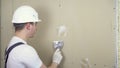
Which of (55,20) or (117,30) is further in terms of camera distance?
(55,20)

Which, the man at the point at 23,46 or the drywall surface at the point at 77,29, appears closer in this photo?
the man at the point at 23,46

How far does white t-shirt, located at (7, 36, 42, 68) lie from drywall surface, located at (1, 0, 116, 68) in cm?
50

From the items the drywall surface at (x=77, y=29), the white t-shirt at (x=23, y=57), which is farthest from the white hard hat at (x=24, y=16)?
the drywall surface at (x=77, y=29)

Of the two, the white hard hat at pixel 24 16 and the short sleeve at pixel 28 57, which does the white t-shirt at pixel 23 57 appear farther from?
the white hard hat at pixel 24 16

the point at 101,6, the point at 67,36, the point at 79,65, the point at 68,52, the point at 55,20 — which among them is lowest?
the point at 79,65

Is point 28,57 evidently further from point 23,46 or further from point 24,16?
point 24,16

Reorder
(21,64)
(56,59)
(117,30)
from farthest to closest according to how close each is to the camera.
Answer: (56,59)
(117,30)
(21,64)

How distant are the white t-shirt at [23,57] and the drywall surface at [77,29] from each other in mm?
497

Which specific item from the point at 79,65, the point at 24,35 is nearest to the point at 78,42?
the point at 79,65

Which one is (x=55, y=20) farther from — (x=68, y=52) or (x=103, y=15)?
(x=103, y=15)

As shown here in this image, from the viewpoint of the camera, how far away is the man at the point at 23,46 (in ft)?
4.84

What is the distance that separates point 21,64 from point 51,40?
0.55 m

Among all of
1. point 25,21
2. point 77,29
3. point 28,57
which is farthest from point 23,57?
point 77,29

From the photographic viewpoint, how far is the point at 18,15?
1.59 metres
